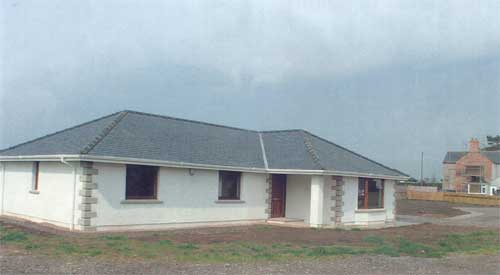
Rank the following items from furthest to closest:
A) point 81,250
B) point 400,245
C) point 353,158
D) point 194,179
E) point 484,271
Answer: point 353,158 < point 194,179 < point 400,245 < point 81,250 < point 484,271

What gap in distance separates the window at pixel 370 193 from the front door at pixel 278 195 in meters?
3.63

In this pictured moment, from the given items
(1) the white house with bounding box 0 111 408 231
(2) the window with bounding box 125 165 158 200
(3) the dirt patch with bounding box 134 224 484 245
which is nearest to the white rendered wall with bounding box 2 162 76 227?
(1) the white house with bounding box 0 111 408 231

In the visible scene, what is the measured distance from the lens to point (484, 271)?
441 inches

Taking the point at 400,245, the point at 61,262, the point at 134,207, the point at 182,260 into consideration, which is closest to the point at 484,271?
the point at 400,245

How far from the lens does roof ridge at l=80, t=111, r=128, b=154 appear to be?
A: 16711mm

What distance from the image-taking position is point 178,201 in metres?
19.5

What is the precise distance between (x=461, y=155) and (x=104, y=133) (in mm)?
75400

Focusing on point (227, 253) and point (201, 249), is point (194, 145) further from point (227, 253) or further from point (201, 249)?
point (227, 253)

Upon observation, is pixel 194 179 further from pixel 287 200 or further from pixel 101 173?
pixel 287 200

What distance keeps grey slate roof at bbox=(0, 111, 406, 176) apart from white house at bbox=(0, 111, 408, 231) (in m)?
0.06

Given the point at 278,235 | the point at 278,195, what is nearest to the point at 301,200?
the point at 278,195

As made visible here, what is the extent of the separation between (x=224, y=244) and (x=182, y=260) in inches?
140

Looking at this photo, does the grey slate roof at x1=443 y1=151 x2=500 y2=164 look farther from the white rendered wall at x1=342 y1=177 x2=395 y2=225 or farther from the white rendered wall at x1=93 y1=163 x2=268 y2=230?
the white rendered wall at x1=93 y1=163 x2=268 y2=230

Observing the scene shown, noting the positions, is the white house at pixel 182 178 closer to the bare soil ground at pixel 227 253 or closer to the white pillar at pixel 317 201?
the white pillar at pixel 317 201
